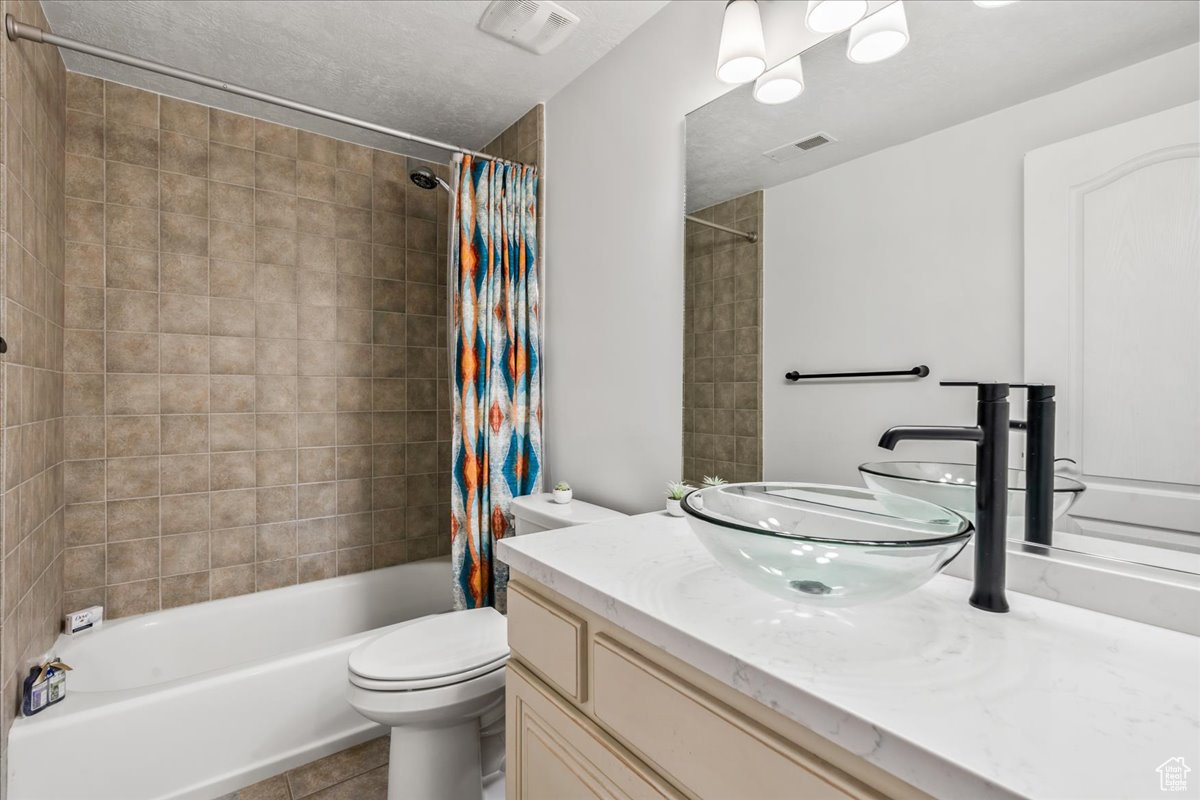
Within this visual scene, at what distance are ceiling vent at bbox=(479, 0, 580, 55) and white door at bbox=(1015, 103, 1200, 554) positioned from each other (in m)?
1.39

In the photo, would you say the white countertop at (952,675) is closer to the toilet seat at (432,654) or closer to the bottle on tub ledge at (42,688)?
the toilet seat at (432,654)

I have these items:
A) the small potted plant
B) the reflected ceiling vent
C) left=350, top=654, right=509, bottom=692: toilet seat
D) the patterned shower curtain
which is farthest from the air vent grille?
left=350, top=654, right=509, bottom=692: toilet seat

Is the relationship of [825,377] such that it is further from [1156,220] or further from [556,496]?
[556,496]

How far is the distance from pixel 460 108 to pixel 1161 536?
2474mm

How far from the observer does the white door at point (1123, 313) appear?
0.75 metres

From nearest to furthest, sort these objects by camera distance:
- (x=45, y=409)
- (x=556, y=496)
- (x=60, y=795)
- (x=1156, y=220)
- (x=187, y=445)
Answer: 1. (x=1156, y=220)
2. (x=60, y=795)
3. (x=45, y=409)
4. (x=556, y=496)
5. (x=187, y=445)

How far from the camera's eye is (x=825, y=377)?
1198 millimetres

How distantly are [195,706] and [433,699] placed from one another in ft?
2.67

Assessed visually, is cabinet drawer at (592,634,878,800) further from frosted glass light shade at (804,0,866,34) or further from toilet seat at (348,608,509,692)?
frosted glass light shade at (804,0,866,34)

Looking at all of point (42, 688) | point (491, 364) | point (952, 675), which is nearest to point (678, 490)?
point (952, 675)

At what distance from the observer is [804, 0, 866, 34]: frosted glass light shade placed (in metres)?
1.18

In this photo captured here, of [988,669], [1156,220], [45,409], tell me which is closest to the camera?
[988,669]

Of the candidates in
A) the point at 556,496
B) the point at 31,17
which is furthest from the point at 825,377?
the point at 31,17

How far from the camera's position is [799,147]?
1282mm
